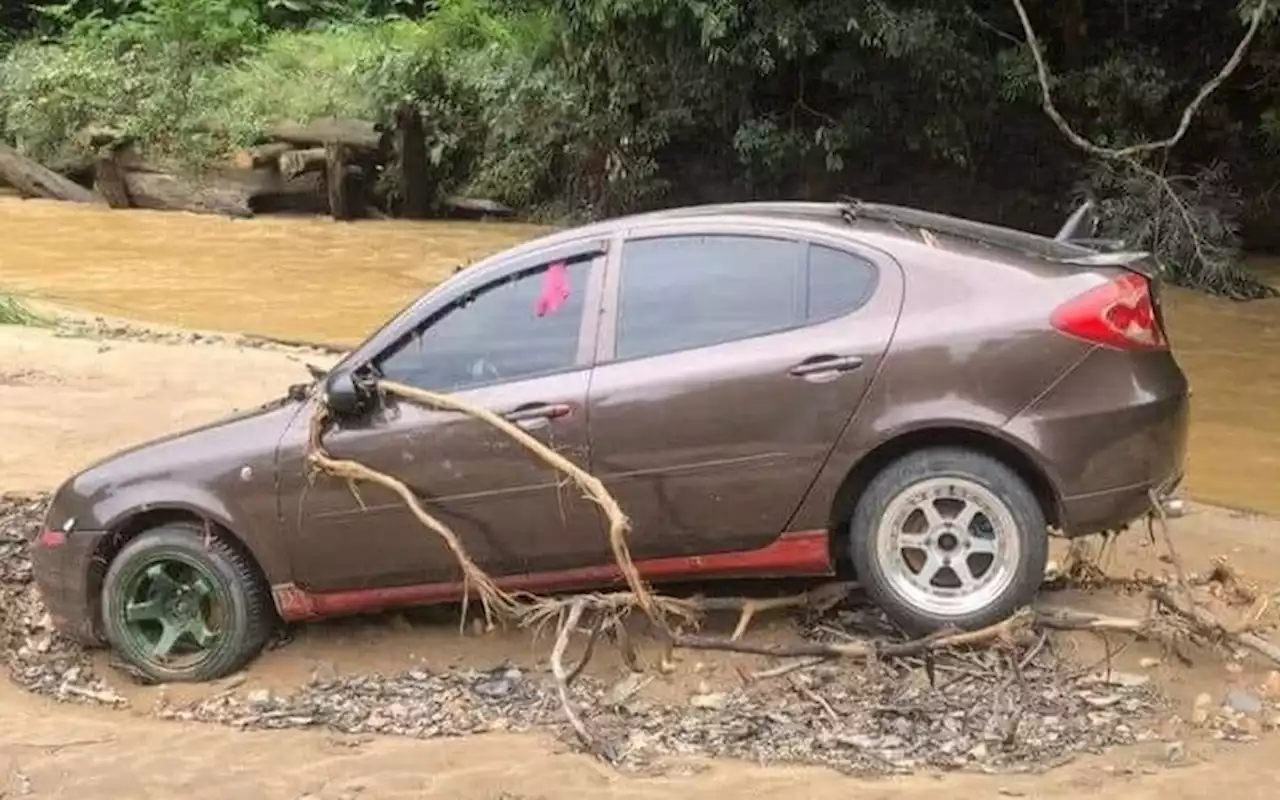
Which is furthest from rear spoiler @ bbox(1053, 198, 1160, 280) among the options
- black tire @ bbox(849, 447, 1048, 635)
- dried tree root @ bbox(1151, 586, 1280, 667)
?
dried tree root @ bbox(1151, 586, 1280, 667)

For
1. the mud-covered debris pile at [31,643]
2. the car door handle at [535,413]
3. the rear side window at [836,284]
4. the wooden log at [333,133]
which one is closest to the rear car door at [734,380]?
the rear side window at [836,284]

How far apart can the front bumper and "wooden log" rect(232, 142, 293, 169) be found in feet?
57.7

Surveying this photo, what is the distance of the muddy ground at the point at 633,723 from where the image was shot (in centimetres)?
496

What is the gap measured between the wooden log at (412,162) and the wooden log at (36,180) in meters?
5.22

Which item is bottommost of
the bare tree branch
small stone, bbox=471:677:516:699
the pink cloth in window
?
small stone, bbox=471:677:516:699

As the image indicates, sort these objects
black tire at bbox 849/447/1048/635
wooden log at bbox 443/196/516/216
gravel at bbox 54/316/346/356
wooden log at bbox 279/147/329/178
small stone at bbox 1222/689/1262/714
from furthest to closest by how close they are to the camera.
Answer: wooden log at bbox 279/147/329/178
wooden log at bbox 443/196/516/216
gravel at bbox 54/316/346/356
black tire at bbox 849/447/1048/635
small stone at bbox 1222/689/1262/714

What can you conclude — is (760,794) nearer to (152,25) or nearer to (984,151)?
(984,151)

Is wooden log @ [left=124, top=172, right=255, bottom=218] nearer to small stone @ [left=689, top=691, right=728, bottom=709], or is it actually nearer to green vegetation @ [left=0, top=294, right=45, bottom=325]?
green vegetation @ [left=0, top=294, right=45, bottom=325]

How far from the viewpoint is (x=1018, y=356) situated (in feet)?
17.9

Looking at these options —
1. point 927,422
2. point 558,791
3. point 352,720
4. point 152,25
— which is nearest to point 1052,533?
point 927,422

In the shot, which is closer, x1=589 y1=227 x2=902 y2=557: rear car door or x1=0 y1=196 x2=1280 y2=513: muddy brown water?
x1=589 y1=227 x2=902 y2=557: rear car door

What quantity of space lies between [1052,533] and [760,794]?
5.67 ft

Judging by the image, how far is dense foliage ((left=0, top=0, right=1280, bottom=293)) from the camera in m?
17.6

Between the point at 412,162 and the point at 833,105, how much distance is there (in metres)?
6.40
